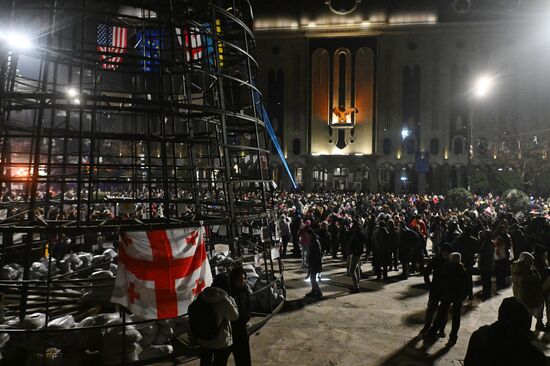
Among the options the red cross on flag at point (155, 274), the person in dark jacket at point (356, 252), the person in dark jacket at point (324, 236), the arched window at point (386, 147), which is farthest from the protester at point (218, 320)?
the arched window at point (386, 147)

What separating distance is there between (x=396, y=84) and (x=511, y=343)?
50.0m

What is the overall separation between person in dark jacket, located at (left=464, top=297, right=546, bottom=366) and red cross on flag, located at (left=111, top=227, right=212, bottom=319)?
123 inches

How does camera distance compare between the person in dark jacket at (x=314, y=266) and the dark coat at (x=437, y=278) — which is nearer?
the dark coat at (x=437, y=278)

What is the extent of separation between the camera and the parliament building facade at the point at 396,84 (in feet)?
158

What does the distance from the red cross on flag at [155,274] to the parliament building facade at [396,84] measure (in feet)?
153

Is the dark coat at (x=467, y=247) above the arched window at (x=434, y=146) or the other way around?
the other way around

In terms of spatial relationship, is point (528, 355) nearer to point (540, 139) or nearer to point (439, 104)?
point (540, 139)

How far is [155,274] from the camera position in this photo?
4.63 m

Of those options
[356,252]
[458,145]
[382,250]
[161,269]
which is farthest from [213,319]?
[458,145]

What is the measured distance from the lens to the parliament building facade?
158 ft

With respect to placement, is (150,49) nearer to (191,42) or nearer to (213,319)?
(191,42)

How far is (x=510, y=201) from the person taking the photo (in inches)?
936

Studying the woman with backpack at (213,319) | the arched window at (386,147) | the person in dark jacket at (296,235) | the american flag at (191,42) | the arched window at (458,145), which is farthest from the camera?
the arched window at (386,147)

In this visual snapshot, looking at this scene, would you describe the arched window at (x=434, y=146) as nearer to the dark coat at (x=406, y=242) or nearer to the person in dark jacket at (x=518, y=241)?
the person in dark jacket at (x=518, y=241)
